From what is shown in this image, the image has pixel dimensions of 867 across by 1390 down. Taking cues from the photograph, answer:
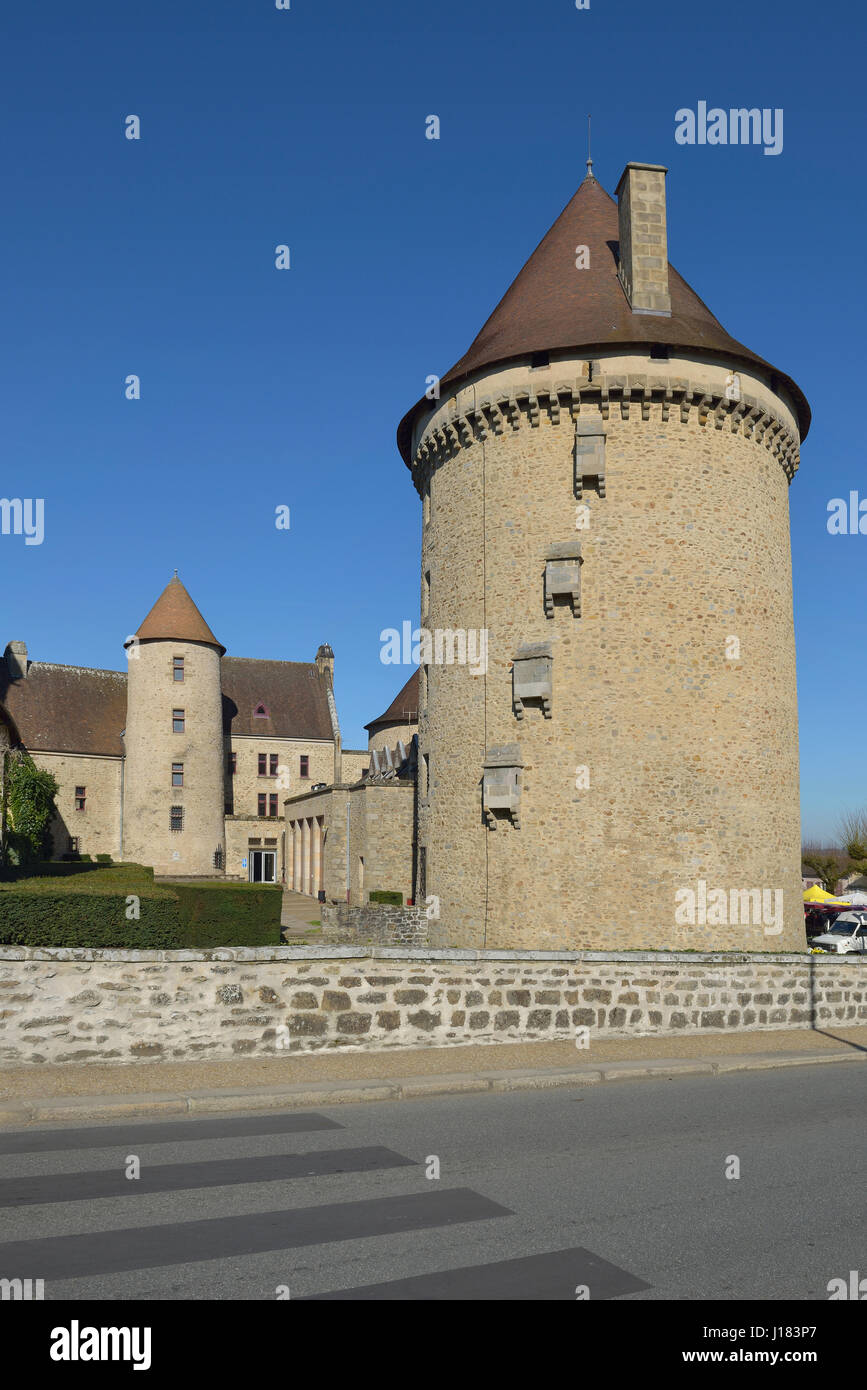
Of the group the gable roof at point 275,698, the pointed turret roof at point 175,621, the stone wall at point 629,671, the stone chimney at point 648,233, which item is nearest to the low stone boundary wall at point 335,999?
the stone wall at point 629,671

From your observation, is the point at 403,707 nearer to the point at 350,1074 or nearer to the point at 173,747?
the point at 173,747

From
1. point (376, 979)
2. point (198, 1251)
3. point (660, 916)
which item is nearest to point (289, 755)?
point (660, 916)

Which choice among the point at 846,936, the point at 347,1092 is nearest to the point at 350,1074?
the point at 347,1092

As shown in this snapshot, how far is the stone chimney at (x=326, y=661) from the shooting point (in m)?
56.1

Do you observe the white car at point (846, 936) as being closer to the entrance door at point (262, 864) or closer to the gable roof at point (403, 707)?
the gable roof at point (403, 707)

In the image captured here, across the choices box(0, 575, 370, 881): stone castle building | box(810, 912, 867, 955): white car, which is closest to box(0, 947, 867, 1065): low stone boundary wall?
box(810, 912, 867, 955): white car

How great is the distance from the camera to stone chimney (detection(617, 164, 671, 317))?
20.3 meters

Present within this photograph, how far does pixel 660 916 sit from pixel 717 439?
9.22m

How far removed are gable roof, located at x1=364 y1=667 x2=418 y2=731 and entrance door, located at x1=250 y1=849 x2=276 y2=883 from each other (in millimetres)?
8162

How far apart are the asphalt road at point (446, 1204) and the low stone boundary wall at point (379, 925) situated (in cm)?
1429

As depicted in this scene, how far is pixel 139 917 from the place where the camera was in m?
14.2

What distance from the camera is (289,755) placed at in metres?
52.1

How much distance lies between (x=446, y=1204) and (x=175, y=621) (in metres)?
42.2
